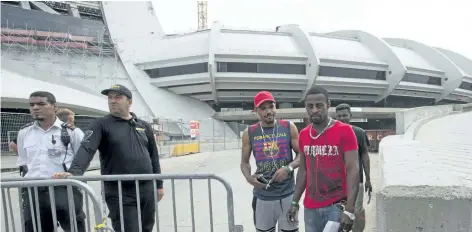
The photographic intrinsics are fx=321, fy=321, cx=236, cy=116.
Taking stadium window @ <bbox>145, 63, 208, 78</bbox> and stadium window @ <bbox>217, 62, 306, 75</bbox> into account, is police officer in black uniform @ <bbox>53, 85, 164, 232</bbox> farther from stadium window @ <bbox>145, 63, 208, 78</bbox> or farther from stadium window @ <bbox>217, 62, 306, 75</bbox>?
stadium window @ <bbox>145, 63, 208, 78</bbox>

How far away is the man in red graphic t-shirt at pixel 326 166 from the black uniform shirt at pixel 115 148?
58.0 inches

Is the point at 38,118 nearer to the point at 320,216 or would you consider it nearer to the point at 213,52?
the point at 320,216

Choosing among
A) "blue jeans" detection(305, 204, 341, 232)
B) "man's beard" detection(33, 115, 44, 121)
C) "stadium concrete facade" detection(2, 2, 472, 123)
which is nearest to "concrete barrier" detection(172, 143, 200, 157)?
"man's beard" detection(33, 115, 44, 121)

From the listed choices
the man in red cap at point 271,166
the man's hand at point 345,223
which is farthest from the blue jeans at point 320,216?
the man in red cap at point 271,166

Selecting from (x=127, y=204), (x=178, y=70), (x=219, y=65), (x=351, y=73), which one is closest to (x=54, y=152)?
(x=127, y=204)

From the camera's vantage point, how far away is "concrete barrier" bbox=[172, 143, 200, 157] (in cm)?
1839

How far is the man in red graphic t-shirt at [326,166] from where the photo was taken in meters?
2.20

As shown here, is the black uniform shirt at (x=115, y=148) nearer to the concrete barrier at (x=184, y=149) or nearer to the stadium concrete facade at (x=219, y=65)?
the concrete barrier at (x=184, y=149)

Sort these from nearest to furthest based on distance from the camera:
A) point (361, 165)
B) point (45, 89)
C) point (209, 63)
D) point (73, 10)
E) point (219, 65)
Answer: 1. point (361, 165)
2. point (45, 89)
3. point (209, 63)
4. point (219, 65)
5. point (73, 10)

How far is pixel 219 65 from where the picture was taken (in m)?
40.7

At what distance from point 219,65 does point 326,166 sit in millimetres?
39134

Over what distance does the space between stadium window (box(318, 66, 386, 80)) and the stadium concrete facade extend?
5.4 inches

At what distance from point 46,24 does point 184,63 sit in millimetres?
16369

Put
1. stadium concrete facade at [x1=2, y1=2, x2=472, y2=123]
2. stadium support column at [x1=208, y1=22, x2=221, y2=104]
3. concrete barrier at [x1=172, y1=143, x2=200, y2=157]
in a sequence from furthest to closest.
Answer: stadium concrete facade at [x1=2, y1=2, x2=472, y2=123] < stadium support column at [x1=208, y1=22, x2=221, y2=104] < concrete barrier at [x1=172, y1=143, x2=200, y2=157]
